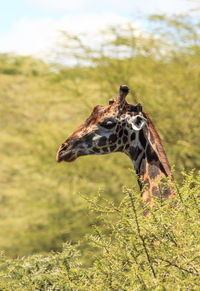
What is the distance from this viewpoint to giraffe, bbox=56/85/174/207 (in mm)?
3953

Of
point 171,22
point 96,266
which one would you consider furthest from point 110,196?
point 96,266

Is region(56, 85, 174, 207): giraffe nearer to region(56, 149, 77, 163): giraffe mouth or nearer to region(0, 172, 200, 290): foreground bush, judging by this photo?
region(56, 149, 77, 163): giraffe mouth

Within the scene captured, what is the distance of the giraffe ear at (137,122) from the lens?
3.92 meters

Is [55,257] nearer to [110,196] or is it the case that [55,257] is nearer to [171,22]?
[110,196]

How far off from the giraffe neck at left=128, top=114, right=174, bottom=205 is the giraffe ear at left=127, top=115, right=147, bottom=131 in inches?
2.9

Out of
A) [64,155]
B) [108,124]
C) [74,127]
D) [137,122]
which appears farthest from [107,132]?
[74,127]

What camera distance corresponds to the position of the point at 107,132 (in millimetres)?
4086

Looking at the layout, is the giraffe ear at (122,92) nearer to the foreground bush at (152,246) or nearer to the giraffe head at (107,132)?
the giraffe head at (107,132)

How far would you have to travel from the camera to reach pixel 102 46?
1181cm

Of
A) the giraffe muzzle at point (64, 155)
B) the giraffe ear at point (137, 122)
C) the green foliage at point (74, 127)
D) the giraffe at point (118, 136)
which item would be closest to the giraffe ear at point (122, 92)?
the giraffe at point (118, 136)

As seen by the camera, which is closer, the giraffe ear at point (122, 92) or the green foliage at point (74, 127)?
the giraffe ear at point (122, 92)

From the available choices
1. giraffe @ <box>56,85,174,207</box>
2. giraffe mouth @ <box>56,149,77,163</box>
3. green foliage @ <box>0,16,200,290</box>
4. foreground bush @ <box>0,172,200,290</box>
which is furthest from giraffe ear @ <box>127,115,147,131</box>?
green foliage @ <box>0,16,200,290</box>

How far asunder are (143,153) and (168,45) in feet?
24.3

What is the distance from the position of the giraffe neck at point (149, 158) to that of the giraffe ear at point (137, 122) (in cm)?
7
